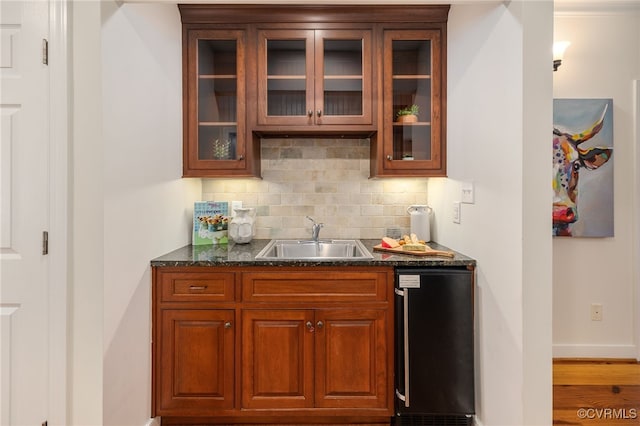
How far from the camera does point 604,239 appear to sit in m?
2.65

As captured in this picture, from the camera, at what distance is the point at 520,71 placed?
147 cm

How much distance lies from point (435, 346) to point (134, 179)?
1.73m

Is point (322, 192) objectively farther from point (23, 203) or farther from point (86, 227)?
point (23, 203)

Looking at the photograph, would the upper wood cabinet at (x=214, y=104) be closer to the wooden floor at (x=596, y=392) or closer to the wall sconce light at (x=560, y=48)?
the wall sconce light at (x=560, y=48)

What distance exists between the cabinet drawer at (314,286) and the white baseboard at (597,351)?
179cm

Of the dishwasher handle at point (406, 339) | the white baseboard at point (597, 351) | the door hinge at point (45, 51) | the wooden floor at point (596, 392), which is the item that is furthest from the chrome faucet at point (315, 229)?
the white baseboard at point (597, 351)

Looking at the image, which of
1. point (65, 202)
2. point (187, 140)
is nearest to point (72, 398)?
point (65, 202)

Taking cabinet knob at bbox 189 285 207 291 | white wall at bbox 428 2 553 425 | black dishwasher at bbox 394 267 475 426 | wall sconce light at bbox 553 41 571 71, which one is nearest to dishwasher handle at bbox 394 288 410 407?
black dishwasher at bbox 394 267 475 426

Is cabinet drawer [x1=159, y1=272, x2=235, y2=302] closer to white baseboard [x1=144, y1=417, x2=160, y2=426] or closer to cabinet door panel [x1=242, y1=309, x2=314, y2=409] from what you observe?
cabinet door panel [x1=242, y1=309, x2=314, y2=409]

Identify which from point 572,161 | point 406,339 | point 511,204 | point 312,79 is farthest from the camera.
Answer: point 572,161

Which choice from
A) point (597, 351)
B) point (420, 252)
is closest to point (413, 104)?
point (420, 252)

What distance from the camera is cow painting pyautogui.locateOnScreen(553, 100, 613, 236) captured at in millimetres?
2588

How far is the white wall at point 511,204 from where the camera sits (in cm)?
147

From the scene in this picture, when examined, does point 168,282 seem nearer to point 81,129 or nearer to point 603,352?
point 81,129
